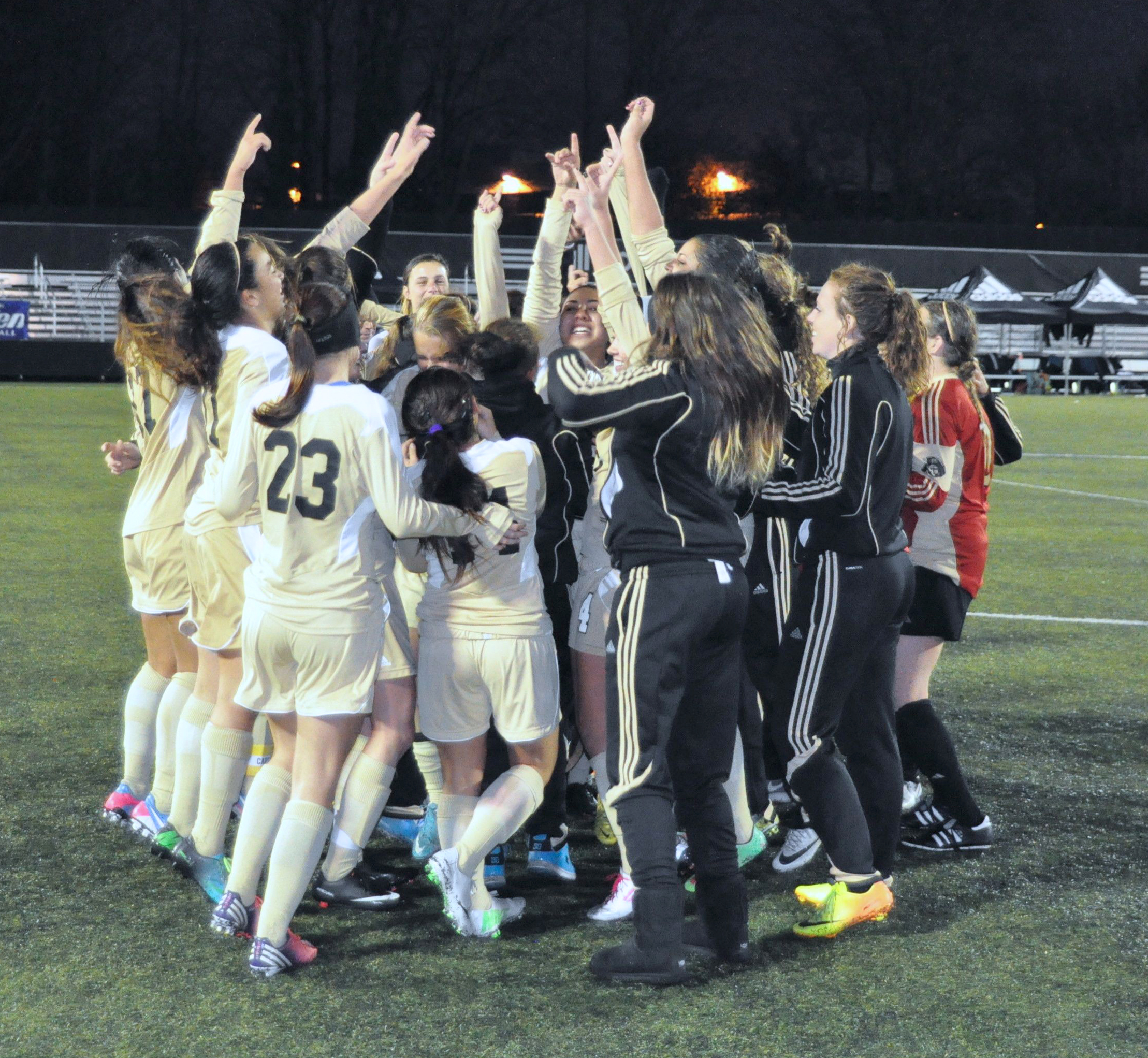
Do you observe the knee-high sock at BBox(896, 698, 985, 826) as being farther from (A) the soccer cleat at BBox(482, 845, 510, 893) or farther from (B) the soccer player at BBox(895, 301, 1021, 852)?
(A) the soccer cleat at BBox(482, 845, 510, 893)

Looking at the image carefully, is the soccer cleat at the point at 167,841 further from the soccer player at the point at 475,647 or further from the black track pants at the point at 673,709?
the black track pants at the point at 673,709

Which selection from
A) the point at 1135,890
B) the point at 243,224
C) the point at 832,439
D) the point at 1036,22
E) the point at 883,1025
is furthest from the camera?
the point at 1036,22

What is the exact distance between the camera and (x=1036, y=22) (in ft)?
165

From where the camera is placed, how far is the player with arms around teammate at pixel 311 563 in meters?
3.59

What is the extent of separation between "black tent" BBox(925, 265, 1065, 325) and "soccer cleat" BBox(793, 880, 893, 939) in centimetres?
3149

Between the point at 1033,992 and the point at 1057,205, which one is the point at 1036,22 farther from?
the point at 1033,992

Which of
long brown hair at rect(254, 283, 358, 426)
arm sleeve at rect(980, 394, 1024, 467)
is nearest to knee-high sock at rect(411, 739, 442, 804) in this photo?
long brown hair at rect(254, 283, 358, 426)

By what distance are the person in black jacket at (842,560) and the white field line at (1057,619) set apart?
511 cm

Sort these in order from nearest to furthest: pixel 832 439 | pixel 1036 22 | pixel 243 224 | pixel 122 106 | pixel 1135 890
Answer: pixel 832 439
pixel 1135 890
pixel 243 224
pixel 122 106
pixel 1036 22

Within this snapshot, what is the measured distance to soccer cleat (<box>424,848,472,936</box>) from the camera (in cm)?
389

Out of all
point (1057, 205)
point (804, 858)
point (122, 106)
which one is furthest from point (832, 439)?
point (1057, 205)

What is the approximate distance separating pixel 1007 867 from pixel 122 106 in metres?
45.3

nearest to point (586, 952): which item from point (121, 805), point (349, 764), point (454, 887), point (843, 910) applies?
point (454, 887)

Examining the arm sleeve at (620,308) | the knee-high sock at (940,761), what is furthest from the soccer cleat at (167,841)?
the knee-high sock at (940,761)
